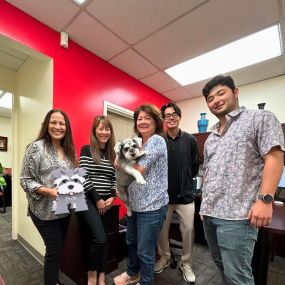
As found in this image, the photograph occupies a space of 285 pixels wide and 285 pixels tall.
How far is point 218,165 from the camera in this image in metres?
1.06

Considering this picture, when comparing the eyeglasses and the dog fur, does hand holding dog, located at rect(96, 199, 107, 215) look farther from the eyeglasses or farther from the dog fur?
the eyeglasses

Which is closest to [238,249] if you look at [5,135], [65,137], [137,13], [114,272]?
[65,137]

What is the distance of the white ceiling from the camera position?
183cm

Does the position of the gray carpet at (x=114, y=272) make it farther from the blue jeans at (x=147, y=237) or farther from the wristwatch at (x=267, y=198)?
the wristwatch at (x=267, y=198)

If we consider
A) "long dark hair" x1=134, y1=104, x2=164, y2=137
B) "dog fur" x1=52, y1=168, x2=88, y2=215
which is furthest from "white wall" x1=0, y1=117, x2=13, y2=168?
"long dark hair" x1=134, y1=104, x2=164, y2=137

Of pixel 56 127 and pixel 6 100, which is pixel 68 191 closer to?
pixel 56 127

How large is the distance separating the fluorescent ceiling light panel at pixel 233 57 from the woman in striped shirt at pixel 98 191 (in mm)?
1844

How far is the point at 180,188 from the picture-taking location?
76.0 inches

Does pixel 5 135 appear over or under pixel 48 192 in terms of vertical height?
over

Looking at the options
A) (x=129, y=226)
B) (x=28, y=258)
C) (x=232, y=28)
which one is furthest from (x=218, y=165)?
(x=28, y=258)

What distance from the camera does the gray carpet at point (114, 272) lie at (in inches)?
73.6

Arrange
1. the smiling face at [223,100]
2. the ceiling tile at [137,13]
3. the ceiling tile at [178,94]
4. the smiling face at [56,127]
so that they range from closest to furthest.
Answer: the smiling face at [223,100]
the smiling face at [56,127]
the ceiling tile at [137,13]
the ceiling tile at [178,94]

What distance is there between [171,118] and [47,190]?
1.30 m

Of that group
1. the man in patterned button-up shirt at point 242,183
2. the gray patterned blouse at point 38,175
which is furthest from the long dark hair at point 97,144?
the man in patterned button-up shirt at point 242,183
